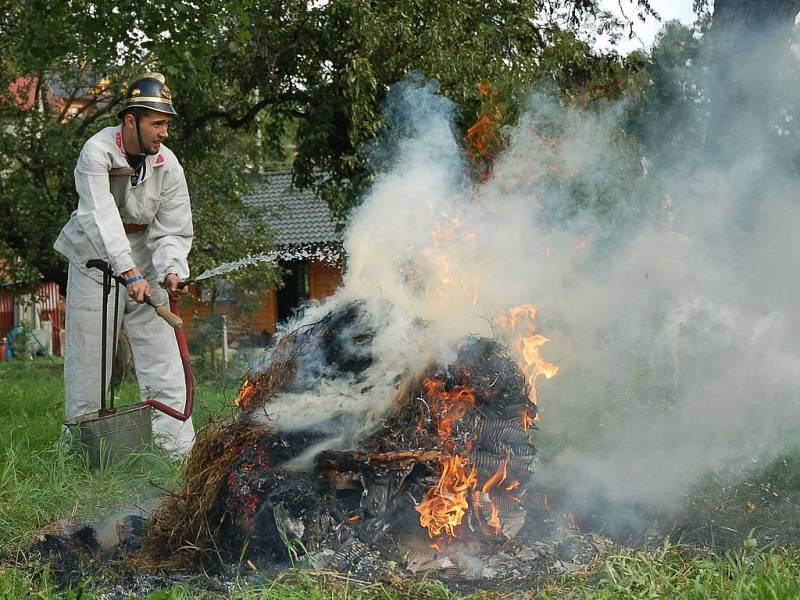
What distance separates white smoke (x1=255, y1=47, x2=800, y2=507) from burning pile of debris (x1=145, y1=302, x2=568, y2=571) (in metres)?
0.09

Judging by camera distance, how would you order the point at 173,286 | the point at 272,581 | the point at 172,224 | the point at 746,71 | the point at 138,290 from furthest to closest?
the point at 746,71 → the point at 172,224 → the point at 173,286 → the point at 138,290 → the point at 272,581

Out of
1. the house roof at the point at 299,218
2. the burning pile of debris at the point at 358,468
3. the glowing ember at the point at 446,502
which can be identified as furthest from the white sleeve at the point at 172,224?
the house roof at the point at 299,218

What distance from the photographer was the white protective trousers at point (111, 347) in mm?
5988

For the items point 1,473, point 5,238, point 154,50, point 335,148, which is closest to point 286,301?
point 5,238

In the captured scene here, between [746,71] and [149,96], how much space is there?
4714mm

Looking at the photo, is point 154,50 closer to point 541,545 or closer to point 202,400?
point 202,400

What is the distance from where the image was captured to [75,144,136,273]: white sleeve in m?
5.36

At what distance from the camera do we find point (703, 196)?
7.92m

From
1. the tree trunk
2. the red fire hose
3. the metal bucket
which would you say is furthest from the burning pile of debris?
the tree trunk

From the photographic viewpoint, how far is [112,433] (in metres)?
5.36

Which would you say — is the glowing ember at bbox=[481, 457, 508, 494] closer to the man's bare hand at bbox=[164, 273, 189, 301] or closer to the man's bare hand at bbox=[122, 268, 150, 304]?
the man's bare hand at bbox=[122, 268, 150, 304]

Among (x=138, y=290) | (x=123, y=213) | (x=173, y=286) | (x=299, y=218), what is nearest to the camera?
(x=138, y=290)

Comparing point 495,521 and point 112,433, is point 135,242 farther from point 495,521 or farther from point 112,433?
point 495,521

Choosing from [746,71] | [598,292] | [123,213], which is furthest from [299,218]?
[123,213]
